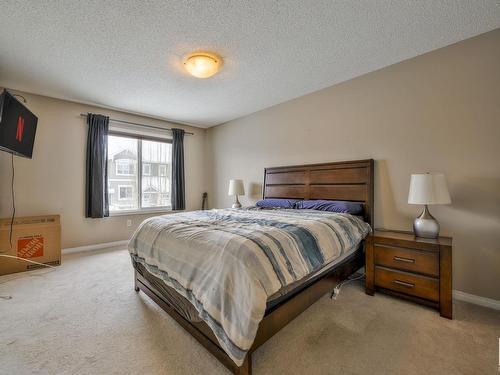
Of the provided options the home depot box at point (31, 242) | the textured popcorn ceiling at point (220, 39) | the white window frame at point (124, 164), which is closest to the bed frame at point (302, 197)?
the textured popcorn ceiling at point (220, 39)

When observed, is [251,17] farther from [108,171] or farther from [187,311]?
[108,171]

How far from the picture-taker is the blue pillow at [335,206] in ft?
8.76

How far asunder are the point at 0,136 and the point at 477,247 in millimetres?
4706

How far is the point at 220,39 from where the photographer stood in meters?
2.16

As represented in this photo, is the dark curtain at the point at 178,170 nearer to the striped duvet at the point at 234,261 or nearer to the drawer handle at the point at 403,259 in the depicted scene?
the striped duvet at the point at 234,261

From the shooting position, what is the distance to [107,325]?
1788 millimetres

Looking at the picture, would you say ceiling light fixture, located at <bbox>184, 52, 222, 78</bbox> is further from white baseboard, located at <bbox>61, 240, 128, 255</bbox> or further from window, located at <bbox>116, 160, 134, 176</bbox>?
white baseboard, located at <bbox>61, 240, 128, 255</bbox>

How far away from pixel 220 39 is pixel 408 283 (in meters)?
2.87

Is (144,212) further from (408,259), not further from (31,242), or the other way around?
(408,259)

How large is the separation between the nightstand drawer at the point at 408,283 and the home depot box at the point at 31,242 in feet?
13.4

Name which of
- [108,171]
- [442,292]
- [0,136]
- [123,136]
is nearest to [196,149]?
[123,136]

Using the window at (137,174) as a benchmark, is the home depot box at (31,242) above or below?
below

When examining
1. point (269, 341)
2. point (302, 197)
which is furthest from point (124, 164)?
point (269, 341)

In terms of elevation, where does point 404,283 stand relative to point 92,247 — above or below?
above
